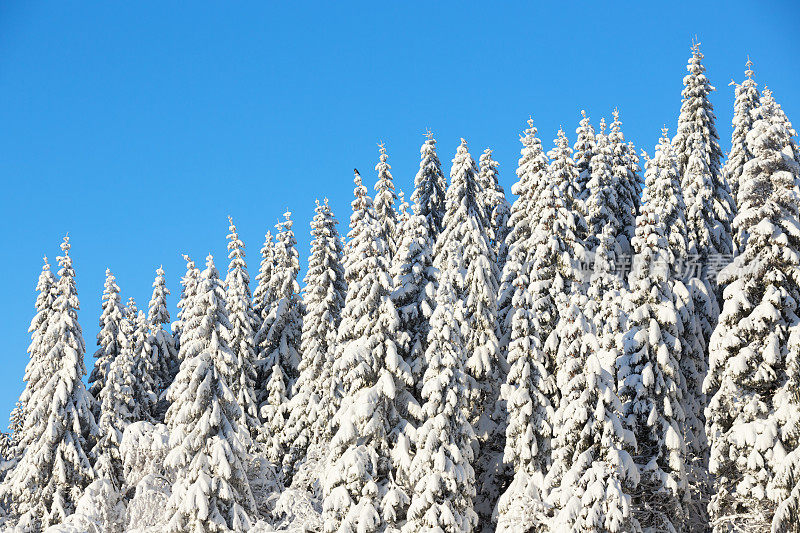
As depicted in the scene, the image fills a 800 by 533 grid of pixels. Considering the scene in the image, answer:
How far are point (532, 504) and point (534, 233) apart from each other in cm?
1248

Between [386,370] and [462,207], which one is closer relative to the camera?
[386,370]

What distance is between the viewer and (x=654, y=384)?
1278 inches

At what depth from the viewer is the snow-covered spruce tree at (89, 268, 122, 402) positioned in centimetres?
5056

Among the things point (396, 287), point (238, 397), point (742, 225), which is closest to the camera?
point (742, 225)

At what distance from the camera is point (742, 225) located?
28922 mm

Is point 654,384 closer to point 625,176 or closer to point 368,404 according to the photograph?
point 368,404

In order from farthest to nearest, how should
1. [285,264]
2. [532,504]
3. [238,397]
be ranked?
[285,264] → [238,397] → [532,504]

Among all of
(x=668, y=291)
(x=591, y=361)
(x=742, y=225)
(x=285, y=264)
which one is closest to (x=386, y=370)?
(x=591, y=361)

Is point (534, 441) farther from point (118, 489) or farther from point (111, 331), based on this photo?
point (111, 331)

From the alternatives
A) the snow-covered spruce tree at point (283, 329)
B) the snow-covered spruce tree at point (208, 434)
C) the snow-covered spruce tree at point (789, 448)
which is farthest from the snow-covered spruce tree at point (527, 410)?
the snow-covered spruce tree at point (283, 329)

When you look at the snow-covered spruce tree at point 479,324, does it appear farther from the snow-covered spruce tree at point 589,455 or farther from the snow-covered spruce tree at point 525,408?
the snow-covered spruce tree at point 589,455

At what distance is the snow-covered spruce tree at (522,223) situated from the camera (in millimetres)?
38781

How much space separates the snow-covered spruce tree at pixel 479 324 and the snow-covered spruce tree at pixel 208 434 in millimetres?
9917

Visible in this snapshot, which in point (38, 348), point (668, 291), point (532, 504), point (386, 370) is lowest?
point (532, 504)
